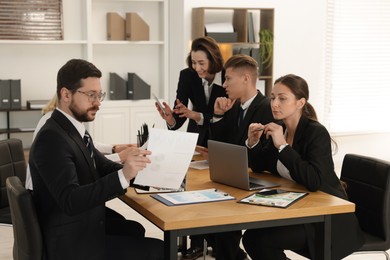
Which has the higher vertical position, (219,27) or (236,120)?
(219,27)

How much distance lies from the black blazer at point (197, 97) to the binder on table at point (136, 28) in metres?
2.46

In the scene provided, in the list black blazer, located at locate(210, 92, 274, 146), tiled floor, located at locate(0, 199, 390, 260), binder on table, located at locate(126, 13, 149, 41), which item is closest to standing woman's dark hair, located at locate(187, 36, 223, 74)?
black blazer, located at locate(210, 92, 274, 146)

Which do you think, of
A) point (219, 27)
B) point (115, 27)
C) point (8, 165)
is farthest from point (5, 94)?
point (8, 165)

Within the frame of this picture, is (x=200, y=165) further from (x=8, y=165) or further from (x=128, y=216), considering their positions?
(x=128, y=216)

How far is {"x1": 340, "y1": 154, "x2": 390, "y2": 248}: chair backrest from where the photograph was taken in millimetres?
3398

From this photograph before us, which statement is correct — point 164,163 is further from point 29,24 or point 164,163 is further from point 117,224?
point 29,24

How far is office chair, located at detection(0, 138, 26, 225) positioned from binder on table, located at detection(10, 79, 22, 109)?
2.64 meters

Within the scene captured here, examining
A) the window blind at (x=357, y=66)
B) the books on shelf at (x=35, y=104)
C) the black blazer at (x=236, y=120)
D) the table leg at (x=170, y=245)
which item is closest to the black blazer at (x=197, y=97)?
the black blazer at (x=236, y=120)

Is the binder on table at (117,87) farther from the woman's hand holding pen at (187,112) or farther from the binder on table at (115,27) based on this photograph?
the woman's hand holding pen at (187,112)

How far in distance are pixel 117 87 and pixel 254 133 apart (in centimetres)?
381

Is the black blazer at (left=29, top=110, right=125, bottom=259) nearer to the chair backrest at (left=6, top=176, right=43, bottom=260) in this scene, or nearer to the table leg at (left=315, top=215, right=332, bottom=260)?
the chair backrest at (left=6, top=176, right=43, bottom=260)

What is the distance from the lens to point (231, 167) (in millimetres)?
3256

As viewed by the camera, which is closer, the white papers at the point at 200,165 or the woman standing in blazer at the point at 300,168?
the woman standing in blazer at the point at 300,168

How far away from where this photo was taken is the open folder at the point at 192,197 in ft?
9.71
